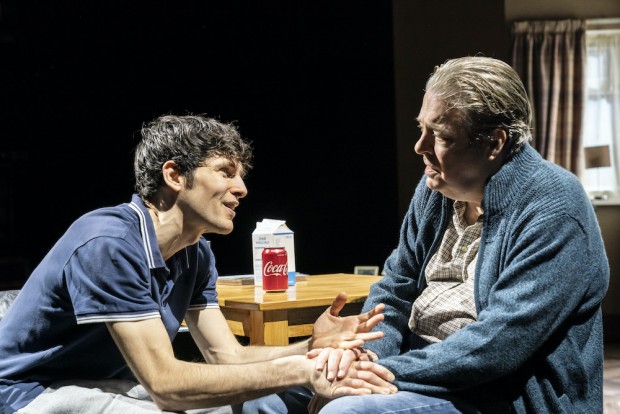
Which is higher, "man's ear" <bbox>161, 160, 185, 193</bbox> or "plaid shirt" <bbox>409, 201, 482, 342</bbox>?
"man's ear" <bbox>161, 160, 185, 193</bbox>

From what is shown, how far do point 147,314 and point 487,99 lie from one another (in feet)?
2.94

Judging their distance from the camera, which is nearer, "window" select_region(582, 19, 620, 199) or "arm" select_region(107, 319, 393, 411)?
"arm" select_region(107, 319, 393, 411)

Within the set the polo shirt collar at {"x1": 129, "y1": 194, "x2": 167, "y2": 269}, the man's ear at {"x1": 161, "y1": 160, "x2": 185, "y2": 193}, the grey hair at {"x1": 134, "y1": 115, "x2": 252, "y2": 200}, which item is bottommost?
the polo shirt collar at {"x1": 129, "y1": 194, "x2": 167, "y2": 269}

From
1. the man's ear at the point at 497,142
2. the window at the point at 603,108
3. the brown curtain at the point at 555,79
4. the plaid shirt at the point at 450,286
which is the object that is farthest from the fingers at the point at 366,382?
the window at the point at 603,108

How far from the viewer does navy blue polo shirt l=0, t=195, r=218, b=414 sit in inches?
68.7

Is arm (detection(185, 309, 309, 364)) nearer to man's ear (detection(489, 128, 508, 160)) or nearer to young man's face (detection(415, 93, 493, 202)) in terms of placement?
young man's face (detection(415, 93, 493, 202))

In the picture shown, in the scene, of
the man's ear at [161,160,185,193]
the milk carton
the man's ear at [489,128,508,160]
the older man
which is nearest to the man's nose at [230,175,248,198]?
the man's ear at [161,160,185,193]

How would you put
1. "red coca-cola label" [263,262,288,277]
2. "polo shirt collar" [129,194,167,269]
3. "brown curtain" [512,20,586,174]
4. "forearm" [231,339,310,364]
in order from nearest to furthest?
1. "polo shirt collar" [129,194,167,269]
2. "forearm" [231,339,310,364]
3. "red coca-cola label" [263,262,288,277]
4. "brown curtain" [512,20,586,174]

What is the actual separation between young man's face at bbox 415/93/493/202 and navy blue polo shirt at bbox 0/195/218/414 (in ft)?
2.26

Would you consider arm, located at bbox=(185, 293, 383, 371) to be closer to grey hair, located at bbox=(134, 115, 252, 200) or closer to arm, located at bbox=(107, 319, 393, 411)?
arm, located at bbox=(107, 319, 393, 411)

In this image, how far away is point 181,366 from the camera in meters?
1.76

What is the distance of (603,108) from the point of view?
23.7 feet

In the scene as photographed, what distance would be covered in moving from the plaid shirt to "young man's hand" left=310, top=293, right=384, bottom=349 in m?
0.12

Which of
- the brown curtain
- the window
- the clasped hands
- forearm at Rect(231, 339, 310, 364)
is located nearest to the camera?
the clasped hands
